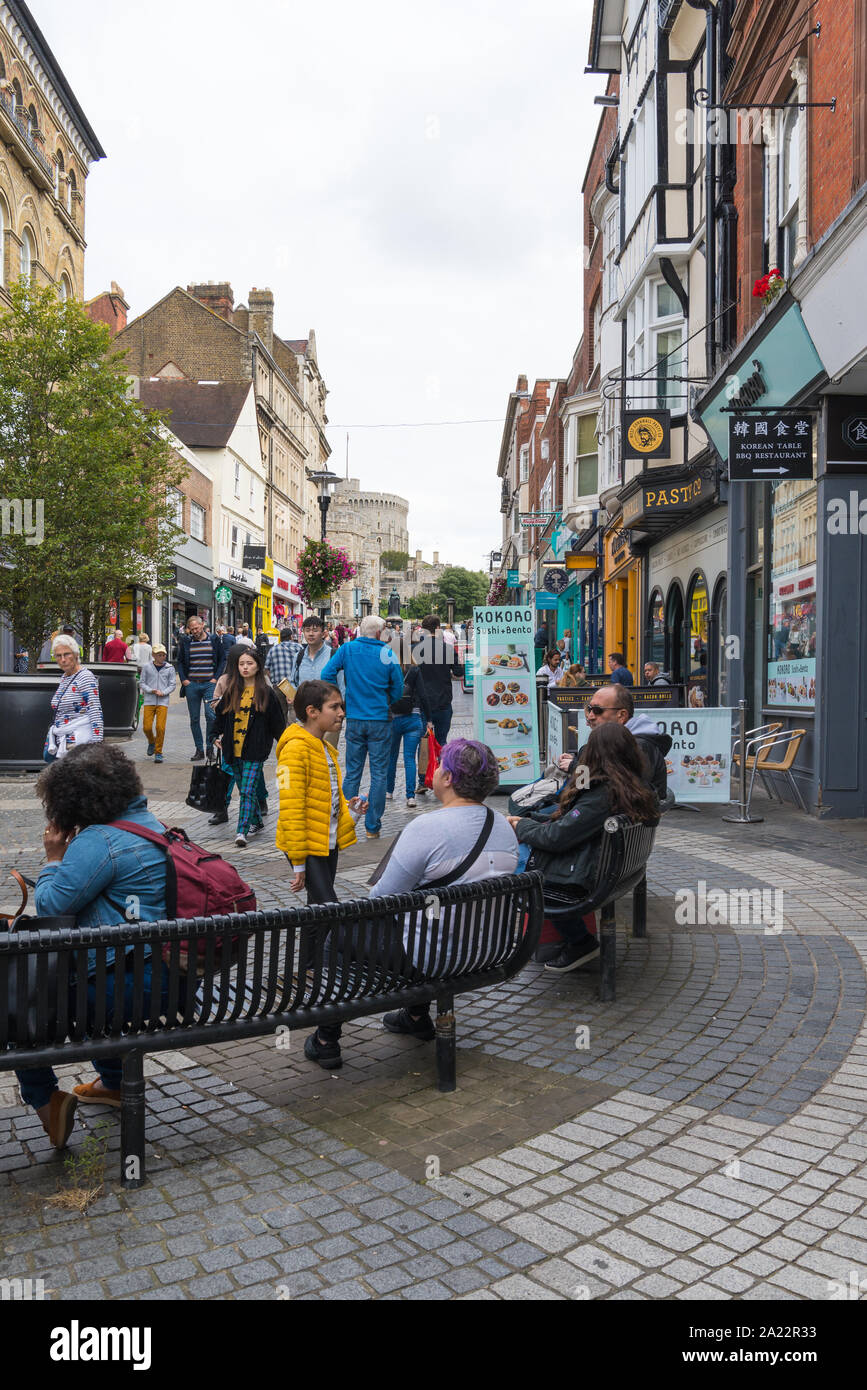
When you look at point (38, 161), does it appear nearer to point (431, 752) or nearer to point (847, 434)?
point (431, 752)

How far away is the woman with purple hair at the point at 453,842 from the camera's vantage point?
4.11 m

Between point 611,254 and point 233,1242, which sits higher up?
point 611,254

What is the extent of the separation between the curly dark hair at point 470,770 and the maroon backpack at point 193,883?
0.97 m

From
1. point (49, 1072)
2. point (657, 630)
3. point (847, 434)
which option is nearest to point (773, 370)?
point (847, 434)

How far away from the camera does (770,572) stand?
41.6 feet

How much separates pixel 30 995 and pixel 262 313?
57.0 m

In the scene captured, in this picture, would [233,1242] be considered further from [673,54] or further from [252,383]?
[252,383]

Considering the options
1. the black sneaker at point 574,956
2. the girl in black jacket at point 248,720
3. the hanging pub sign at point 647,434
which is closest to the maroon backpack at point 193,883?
the black sneaker at point 574,956

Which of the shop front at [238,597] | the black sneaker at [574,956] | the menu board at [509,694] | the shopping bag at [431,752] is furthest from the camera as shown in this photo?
the shop front at [238,597]

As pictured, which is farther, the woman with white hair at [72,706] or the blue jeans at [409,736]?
the blue jeans at [409,736]

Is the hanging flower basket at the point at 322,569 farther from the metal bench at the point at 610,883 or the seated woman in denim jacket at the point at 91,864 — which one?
the seated woman in denim jacket at the point at 91,864

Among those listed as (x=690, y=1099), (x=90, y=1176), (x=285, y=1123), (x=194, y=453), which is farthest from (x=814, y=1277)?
(x=194, y=453)

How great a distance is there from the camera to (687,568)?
18.1 meters

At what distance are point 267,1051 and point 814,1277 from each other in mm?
2447
